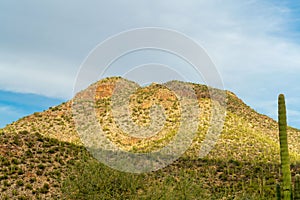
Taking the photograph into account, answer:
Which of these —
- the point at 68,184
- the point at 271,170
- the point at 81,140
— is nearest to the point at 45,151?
the point at 68,184

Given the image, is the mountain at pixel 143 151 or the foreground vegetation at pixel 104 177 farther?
the mountain at pixel 143 151

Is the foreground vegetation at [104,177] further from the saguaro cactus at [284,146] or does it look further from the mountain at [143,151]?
the saguaro cactus at [284,146]

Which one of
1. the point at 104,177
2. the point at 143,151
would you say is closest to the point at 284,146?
the point at 104,177

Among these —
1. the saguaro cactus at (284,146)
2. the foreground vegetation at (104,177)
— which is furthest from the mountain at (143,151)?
the saguaro cactus at (284,146)

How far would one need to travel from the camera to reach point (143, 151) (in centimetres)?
4550

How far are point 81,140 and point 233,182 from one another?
21.1 meters

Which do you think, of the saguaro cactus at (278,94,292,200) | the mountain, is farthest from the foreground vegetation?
the saguaro cactus at (278,94,292,200)

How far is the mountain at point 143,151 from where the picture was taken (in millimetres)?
31500

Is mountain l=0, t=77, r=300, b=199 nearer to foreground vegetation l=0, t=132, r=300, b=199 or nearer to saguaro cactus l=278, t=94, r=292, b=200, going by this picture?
foreground vegetation l=0, t=132, r=300, b=199

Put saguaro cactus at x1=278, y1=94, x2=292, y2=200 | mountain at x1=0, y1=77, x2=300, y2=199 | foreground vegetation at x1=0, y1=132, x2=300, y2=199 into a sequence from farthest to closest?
mountain at x1=0, y1=77, x2=300, y2=199 < foreground vegetation at x1=0, y1=132, x2=300, y2=199 < saguaro cactus at x1=278, y1=94, x2=292, y2=200

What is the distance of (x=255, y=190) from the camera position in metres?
32.9

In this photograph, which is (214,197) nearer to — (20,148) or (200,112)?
(20,148)

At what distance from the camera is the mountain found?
31.5m

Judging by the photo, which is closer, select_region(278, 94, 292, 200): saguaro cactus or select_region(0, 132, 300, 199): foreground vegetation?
select_region(278, 94, 292, 200): saguaro cactus
